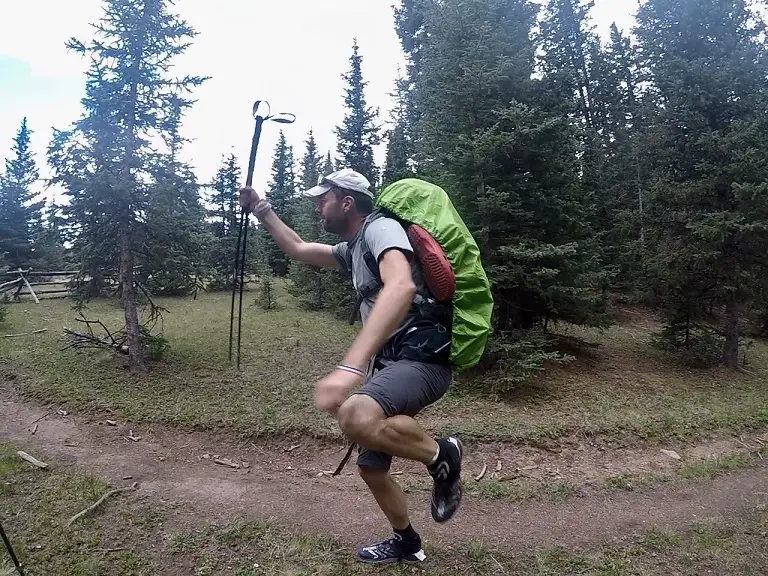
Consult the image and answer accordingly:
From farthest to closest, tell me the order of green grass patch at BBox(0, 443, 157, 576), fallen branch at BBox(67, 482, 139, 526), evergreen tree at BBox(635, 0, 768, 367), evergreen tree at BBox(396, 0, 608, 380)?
evergreen tree at BBox(635, 0, 768, 367), evergreen tree at BBox(396, 0, 608, 380), fallen branch at BBox(67, 482, 139, 526), green grass patch at BBox(0, 443, 157, 576)

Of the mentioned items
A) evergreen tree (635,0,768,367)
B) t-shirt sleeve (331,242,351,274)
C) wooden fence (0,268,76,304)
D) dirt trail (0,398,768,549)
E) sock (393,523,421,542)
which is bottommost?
dirt trail (0,398,768,549)

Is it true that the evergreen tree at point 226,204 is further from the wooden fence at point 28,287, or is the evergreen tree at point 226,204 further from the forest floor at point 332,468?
the forest floor at point 332,468

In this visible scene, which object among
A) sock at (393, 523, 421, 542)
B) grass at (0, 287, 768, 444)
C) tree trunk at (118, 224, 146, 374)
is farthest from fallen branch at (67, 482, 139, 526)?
tree trunk at (118, 224, 146, 374)

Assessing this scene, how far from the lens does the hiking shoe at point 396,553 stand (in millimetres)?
3758

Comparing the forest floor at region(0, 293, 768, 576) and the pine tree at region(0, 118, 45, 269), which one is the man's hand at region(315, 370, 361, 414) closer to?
the forest floor at region(0, 293, 768, 576)

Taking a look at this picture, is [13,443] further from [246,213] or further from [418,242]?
[418,242]

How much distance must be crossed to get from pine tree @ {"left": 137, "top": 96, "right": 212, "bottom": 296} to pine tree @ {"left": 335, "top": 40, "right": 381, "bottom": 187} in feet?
27.0

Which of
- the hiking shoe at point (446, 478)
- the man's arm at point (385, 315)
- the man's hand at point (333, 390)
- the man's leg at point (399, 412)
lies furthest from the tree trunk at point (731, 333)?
the man's hand at point (333, 390)

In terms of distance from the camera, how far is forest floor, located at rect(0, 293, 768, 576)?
161 inches

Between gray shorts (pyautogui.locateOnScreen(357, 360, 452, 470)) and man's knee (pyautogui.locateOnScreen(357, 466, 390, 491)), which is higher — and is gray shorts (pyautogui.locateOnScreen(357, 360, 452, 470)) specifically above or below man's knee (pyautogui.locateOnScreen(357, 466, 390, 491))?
above

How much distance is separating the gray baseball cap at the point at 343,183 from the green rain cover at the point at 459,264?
408mm

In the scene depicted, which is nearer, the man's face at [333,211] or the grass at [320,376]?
the man's face at [333,211]

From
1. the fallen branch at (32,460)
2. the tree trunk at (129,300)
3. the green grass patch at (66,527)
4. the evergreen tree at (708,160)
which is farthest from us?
the evergreen tree at (708,160)

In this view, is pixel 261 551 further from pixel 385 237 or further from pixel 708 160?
pixel 708 160
